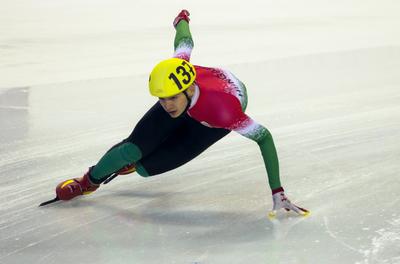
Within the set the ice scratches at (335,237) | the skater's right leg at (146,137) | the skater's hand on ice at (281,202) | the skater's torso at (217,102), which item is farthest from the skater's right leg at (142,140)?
the ice scratches at (335,237)

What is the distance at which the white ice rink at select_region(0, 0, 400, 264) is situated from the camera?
3.38m

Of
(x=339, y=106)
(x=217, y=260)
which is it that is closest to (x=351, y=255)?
(x=217, y=260)

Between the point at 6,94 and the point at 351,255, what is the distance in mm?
4402

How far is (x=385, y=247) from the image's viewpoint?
3168 millimetres

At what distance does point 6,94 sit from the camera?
267 inches

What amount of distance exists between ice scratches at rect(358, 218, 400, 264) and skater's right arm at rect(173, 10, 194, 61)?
4.39ft

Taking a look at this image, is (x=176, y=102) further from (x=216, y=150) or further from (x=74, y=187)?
(x=216, y=150)

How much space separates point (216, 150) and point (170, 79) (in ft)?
5.19

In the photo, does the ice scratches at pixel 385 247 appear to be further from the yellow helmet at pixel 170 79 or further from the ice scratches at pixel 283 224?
the yellow helmet at pixel 170 79

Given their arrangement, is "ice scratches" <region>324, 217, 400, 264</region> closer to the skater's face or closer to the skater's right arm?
the skater's face

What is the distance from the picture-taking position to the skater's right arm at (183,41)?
4031 mm

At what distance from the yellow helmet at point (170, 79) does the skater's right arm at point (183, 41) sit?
45 centimetres

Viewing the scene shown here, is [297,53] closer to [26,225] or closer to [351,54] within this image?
[351,54]

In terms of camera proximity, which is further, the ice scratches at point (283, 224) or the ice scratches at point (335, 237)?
the ice scratches at point (283, 224)
